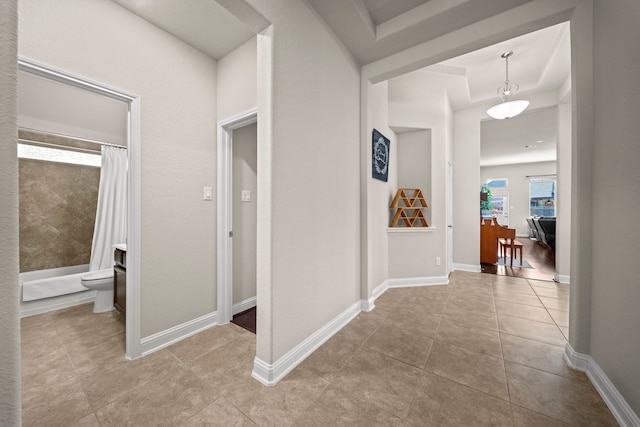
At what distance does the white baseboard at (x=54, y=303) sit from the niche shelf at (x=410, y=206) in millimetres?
4226

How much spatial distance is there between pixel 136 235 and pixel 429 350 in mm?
2445

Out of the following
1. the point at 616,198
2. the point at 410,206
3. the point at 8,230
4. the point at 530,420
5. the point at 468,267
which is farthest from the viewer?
the point at 468,267

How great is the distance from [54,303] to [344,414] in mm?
3588

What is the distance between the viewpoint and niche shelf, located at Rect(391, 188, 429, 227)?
3.48m

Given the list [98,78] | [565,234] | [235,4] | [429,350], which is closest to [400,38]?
[235,4]

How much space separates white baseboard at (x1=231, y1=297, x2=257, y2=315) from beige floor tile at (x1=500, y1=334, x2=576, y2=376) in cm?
240

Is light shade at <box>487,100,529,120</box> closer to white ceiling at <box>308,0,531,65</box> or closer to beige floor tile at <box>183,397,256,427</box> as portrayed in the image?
white ceiling at <box>308,0,531,65</box>

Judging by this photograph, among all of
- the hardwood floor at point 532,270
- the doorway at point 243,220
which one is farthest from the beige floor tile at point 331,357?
the hardwood floor at point 532,270

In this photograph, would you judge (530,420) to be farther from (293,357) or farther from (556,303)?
(556,303)

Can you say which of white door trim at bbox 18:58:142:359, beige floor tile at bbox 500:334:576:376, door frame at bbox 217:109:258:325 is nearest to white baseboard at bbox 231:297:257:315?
door frame at bbox 217:109:258:325

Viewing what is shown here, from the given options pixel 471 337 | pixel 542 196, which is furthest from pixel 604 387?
pixel 542 196

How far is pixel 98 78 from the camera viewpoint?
1616mm

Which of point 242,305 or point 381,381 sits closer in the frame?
point 381,381

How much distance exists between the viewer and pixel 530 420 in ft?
3.97
